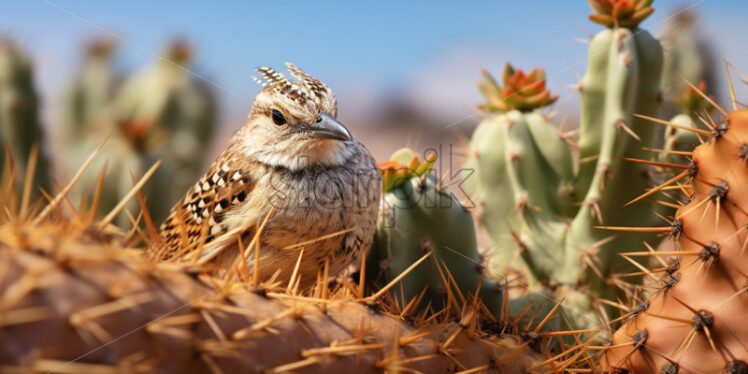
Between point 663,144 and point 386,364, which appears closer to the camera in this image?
point 386,364

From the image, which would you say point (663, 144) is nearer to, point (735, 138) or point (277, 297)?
point (735, 138)

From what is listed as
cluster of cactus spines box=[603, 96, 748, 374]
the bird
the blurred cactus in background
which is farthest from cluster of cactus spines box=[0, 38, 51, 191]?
cluster of cactus spines box=[603, 96, 748, 374]

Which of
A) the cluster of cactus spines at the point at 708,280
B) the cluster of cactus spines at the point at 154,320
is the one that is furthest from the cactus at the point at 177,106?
the cluster of cactus spines at the point at 708,280

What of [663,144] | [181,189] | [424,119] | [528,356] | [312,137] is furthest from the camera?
[424,119]

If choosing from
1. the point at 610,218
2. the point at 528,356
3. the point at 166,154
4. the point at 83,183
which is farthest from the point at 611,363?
the point at 83,183

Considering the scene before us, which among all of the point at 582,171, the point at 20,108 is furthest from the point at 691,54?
the point at 20,108

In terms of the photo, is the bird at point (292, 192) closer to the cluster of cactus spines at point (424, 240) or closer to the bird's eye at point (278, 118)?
the bird's eye at point (278, 118)
